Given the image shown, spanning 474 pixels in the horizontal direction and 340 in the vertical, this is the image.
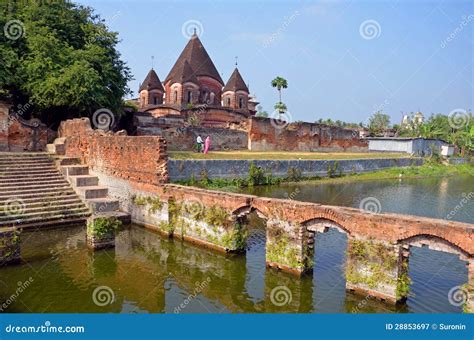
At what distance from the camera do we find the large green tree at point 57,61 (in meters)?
21.0

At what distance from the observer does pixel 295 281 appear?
9.61 metres

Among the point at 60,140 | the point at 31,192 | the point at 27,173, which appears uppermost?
the point at 60,140

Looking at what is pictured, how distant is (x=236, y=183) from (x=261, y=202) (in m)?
12.3

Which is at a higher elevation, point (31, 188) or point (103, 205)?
point (31, 188)

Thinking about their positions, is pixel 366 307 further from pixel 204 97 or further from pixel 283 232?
pixel 204 97

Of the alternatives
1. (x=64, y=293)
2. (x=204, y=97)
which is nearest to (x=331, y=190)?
(x=64, y=293)

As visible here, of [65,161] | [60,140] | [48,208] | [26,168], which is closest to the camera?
[48,208]

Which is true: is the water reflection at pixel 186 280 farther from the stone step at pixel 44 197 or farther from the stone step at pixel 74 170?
the stone step at pixel 74 170

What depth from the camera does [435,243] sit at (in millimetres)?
7816

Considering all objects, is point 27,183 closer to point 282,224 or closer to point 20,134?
point 20,134

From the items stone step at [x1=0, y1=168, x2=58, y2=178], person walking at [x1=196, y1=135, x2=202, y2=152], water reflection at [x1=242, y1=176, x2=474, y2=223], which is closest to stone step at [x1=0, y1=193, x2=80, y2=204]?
stone step at [x1=0, y1=168, x2=58, y2=178]

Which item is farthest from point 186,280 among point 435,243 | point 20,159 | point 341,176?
A: point 341,176

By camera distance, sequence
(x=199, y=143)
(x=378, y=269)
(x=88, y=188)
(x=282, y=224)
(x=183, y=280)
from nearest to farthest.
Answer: (x=378, y=269) → (x=183, y=280) → (x=282, y=224) → (x=88, y=188) → (x=199, y=143)

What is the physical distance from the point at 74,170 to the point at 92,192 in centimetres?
232
